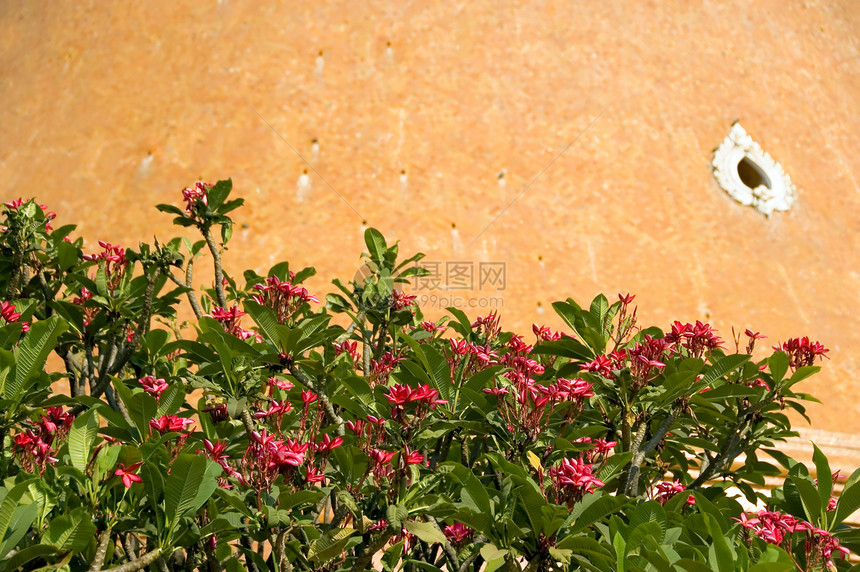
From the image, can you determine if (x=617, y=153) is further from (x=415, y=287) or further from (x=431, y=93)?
(x=415, y=287)

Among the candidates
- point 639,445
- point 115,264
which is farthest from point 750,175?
point 115,264

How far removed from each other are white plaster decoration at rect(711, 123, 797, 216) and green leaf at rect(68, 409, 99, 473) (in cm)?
653

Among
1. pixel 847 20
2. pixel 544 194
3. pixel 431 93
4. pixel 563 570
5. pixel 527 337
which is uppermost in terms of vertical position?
pixel 847 20

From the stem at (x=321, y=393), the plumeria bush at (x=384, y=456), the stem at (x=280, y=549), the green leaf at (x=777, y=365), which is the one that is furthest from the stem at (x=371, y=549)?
the green leaf at (x=777, y=365)

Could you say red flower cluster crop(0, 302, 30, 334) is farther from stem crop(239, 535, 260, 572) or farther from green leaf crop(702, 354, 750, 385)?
green leaf crop(702, 354, 750, 385)

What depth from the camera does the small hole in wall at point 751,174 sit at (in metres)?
7.38

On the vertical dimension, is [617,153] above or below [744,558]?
above

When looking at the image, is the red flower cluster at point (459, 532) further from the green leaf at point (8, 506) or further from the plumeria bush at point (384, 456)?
the green leaf at point (8, 506)

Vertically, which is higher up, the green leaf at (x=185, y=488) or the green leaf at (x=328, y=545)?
the green leaf at (x=185, y=488)

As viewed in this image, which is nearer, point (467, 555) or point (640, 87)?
point (467, 555)

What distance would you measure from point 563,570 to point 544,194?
5.11 metres

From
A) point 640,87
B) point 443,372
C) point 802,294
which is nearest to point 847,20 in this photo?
point 640,87

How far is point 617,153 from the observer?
6.88 metres

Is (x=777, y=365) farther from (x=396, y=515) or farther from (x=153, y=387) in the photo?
(x=153, y=387)
